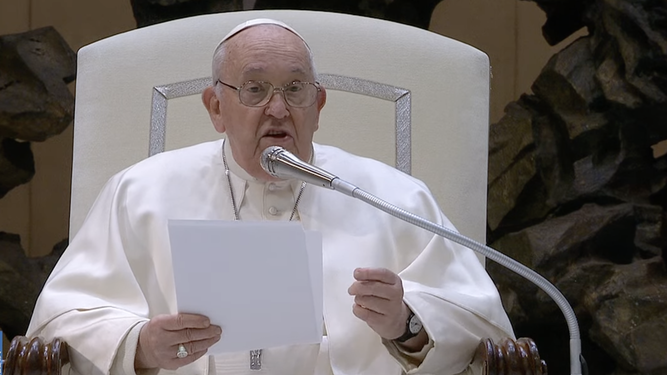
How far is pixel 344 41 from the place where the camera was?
11.6 feet

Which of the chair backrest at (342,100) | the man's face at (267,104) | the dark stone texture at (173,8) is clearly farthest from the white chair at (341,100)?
the dark stone texture at (173,8)

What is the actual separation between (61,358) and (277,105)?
33.5 inches

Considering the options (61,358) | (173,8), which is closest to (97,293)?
(61,358)

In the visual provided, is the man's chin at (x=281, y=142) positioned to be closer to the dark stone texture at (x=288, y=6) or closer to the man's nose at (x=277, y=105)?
the man's nose at (x=277, y=105)

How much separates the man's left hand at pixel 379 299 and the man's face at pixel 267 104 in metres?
0.59

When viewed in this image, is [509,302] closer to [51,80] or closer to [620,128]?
[620,128]

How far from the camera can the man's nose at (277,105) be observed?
9.18 feet

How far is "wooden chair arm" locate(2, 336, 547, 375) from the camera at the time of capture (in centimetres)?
237

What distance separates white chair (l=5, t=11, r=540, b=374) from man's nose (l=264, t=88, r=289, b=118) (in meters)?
0.65

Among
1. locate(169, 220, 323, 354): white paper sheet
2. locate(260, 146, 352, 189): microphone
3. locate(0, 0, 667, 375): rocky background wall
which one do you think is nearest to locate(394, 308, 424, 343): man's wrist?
locate(169, 220, 323, 354): white paper sheet

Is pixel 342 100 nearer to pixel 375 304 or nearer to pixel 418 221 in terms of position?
pixel 375 304

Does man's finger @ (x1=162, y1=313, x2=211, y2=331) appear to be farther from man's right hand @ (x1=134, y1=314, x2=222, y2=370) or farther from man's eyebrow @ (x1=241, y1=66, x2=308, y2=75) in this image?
man's eyebrow @ (x1=241, y1=66, x2=308, y2=75)

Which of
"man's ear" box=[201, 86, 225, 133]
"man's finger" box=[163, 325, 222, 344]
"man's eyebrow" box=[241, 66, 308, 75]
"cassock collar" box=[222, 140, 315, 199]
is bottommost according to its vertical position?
"cassock collar" box=[222, 140, 315, 199]

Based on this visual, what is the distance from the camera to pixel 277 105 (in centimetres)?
280
